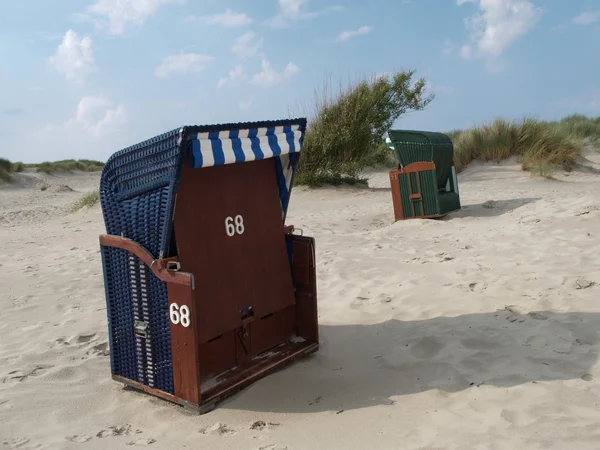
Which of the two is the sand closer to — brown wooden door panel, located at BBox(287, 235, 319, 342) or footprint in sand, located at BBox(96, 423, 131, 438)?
footprint in sand, located at BBox(96, 423, 131, 438)

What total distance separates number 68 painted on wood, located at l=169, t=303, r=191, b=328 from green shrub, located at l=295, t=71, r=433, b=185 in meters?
11.5

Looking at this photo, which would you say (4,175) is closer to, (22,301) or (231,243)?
(22,301)

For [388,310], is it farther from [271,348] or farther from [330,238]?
[330,238]

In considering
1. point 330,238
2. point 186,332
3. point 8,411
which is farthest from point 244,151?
point 330,238

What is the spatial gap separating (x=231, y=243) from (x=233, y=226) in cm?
11

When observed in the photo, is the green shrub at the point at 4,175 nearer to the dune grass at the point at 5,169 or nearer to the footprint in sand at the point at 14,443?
the dune grass at the point at 5,169

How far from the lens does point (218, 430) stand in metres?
3.12

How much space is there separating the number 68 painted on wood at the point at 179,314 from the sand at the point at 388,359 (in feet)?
1.78

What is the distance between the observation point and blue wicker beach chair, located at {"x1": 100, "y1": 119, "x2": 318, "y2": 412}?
3.25m

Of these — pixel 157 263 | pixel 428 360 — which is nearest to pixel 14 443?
pixel 157 263

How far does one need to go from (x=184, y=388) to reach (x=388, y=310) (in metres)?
2.12

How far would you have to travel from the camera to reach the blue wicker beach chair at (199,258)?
128 inches

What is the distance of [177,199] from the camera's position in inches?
131

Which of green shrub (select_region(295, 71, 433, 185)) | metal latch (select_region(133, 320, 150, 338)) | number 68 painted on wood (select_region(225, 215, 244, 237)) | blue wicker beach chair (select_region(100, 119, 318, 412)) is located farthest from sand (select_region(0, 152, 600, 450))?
green shrub (select_region(295, 71, 433, 185))
